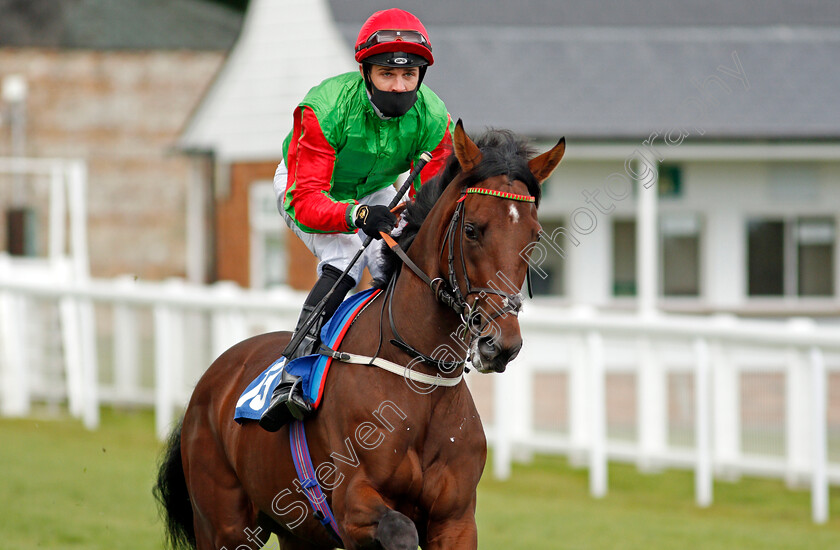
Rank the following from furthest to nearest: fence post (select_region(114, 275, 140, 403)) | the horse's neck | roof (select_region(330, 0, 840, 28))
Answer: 1. roof (select_region(330, 0, 840, 28))
2. fence post (select_region(114, 275, 140, 403))
3. the horse's neck

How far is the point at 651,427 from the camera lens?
27.8ft

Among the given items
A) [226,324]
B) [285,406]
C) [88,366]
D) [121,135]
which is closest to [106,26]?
[121,135]

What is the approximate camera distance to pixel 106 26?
24297mm

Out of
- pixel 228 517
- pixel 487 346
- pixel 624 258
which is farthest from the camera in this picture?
pixel 624 258

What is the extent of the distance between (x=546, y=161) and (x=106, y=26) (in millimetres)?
22172

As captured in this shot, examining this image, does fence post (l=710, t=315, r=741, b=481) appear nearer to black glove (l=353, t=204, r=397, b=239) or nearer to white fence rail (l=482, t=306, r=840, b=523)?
white fence rail (l=482, t=306, r=840, b=523)

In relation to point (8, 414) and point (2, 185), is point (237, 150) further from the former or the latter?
point (2, 185)

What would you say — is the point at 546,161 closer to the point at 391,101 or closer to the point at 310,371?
the point at 391,101

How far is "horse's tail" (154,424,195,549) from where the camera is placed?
16.9ft

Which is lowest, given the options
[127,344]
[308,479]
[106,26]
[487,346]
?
[127,344]

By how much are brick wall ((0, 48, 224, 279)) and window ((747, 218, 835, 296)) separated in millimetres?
13137

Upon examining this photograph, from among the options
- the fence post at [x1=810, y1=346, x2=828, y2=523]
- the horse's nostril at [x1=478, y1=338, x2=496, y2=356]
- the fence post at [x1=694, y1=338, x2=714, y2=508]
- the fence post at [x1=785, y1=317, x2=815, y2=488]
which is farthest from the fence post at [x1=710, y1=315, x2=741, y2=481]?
the horse's nostril at [x1=478, y1=338, x2=496, y2=356]

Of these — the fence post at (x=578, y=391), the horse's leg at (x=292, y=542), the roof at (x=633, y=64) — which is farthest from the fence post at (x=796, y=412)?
the roof at (x=633, y=64)

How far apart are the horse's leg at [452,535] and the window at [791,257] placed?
10.9 metres
